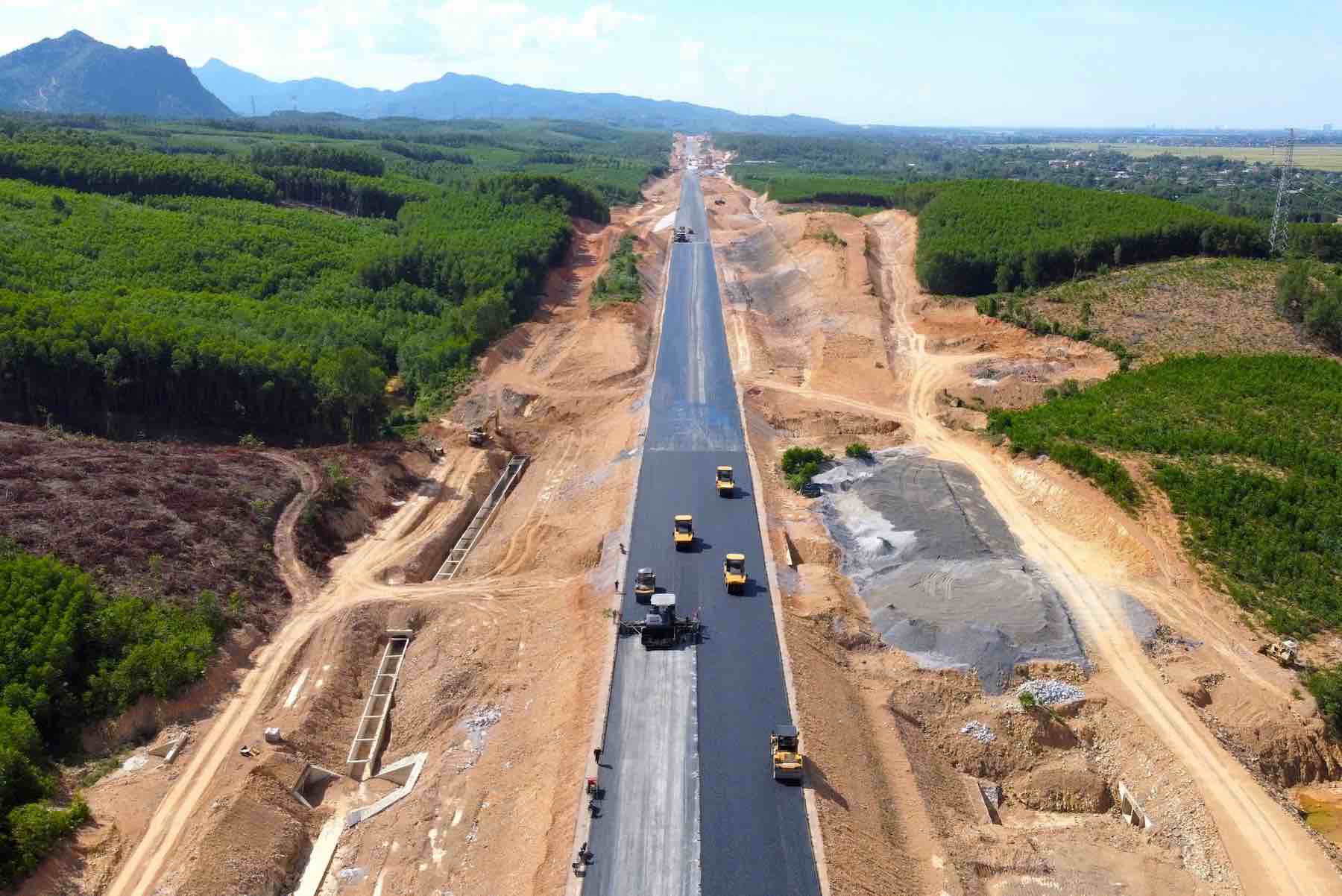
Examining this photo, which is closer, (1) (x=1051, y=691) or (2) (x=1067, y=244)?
(1) (x=1051, y=691)

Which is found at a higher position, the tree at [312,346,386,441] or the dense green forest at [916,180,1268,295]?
the dense green forest at [916,180,1268,295]

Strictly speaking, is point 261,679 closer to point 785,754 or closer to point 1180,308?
point 785,754

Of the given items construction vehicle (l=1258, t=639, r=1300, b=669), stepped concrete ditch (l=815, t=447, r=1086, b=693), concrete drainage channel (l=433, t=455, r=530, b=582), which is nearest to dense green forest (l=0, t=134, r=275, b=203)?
concrete drainage channel (l=433, t=455, r=530, b=582)

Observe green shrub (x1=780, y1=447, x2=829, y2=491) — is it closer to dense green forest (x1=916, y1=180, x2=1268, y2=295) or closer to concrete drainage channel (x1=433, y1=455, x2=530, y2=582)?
concrete drainage channel (x1=433, y1=455, x2=530, y2=582)

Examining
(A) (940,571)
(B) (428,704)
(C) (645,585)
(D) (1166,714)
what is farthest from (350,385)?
(D) (1166,714)

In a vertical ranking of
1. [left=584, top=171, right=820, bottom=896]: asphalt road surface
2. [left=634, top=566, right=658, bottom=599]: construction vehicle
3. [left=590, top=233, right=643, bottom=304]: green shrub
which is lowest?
[left=584, top=171, right=820, bottom=896]: asphalt road surface
